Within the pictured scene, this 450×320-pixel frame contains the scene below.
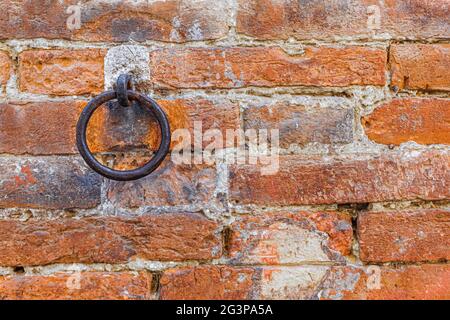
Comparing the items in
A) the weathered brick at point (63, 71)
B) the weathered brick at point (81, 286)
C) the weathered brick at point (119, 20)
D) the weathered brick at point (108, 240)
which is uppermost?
the weathered brick at point (119, 20)

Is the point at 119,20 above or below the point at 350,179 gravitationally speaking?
above

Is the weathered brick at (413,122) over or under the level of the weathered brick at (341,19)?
under

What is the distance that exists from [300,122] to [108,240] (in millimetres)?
415

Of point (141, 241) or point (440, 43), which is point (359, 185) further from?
point (141, 241)

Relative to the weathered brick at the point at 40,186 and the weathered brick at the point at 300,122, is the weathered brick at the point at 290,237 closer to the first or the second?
the weathered brick at the point at 300,122

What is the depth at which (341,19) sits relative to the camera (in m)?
0.82

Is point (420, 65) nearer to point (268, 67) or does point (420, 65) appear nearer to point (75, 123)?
point (268, 67)

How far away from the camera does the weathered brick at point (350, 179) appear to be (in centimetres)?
81

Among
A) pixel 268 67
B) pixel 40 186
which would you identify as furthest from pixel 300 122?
pixel 40 186

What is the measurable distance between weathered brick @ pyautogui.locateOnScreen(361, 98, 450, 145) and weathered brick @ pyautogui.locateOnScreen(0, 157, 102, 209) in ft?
1.79

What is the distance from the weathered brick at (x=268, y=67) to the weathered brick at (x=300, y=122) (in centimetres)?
4

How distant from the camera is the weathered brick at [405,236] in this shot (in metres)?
0.80

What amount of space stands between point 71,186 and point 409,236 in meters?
0.63

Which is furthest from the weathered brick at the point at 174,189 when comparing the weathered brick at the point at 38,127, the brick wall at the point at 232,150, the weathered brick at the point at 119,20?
the weathered brick at the point at 119,20
